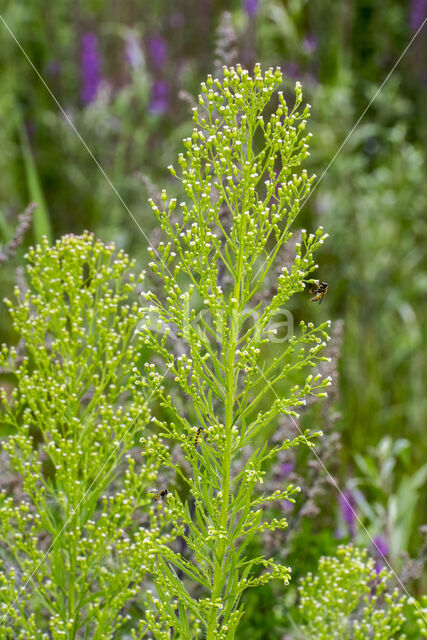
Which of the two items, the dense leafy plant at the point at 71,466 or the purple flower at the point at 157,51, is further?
the purple flower at the point at 157,51

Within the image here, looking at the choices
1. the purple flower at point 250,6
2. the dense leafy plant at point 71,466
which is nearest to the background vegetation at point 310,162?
the purple flower at point 250,6

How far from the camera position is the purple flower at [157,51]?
16.7 feet

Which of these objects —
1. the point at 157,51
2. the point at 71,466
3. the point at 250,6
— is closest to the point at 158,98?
the point at 157,51

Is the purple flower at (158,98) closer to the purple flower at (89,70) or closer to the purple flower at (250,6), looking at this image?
the purple flower at (89,70)

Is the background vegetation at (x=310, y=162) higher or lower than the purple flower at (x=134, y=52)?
lower

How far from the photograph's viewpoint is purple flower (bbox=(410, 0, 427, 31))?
521 cm

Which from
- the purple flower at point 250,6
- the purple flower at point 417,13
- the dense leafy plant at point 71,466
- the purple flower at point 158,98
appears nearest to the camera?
the dense leafy plant at point 71,466

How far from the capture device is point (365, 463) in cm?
300

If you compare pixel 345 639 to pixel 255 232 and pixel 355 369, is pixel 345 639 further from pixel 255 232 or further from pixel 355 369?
pixel 355 369

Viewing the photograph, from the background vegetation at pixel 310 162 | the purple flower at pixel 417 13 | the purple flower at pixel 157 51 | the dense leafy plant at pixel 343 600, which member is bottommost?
the dense leafy plant at pixel 343 600

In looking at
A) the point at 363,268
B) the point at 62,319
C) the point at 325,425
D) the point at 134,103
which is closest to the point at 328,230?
the point at 363,268

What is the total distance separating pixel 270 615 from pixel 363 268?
1951 mm

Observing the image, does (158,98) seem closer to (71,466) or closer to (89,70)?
(89,70)

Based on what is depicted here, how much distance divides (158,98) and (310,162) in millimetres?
998
